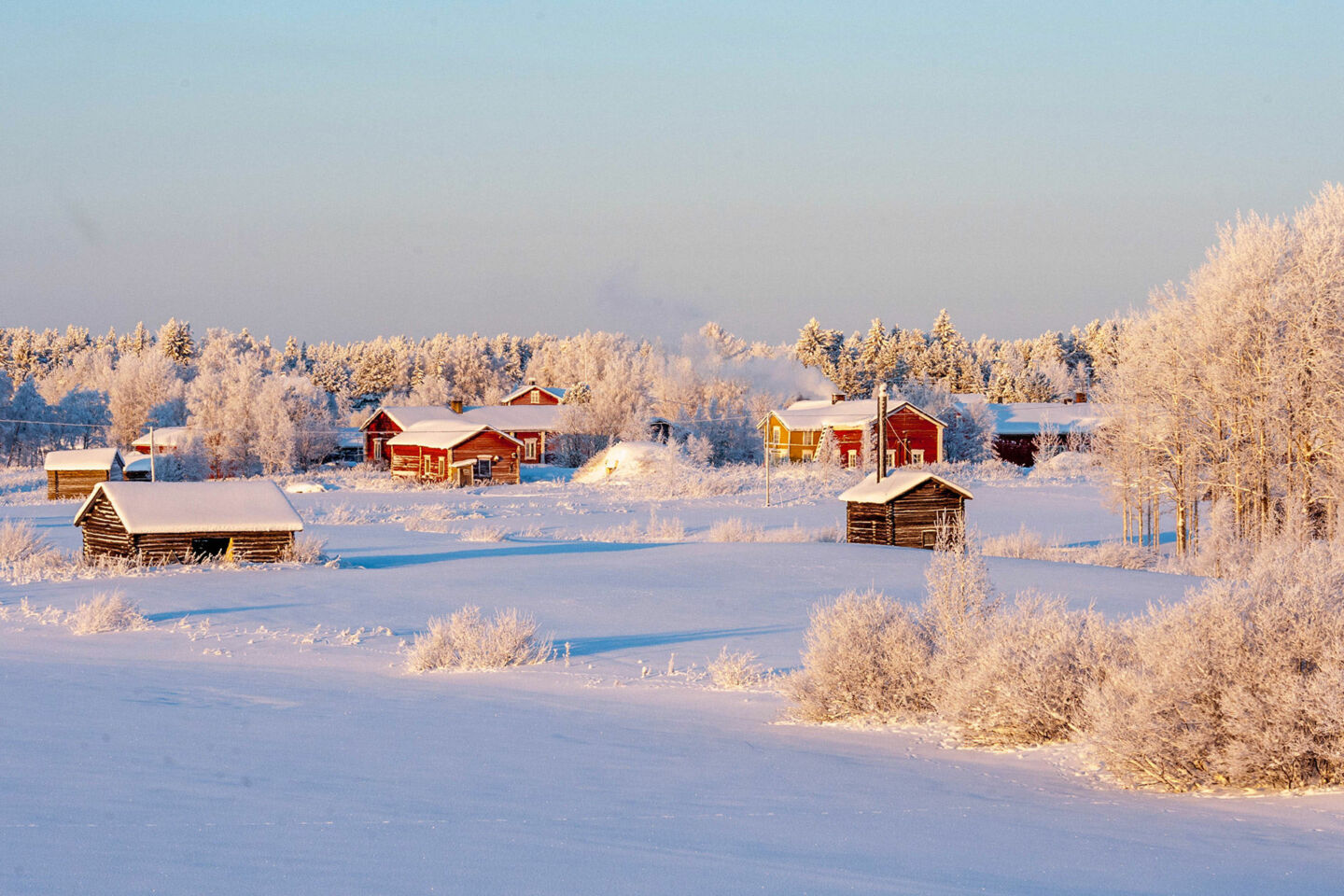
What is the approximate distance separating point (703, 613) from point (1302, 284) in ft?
47.3

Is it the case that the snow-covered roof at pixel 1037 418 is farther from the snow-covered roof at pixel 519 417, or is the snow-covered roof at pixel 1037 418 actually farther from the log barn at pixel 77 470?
the log barn at pixel 77 470

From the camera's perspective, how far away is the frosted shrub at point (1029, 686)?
9.03 meters

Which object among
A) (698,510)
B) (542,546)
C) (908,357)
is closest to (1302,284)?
(542,546)

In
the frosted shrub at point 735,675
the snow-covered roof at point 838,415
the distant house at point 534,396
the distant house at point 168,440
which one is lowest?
the frosted shrub at point 735,675

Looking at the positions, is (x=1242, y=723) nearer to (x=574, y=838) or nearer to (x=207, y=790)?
(x=574, y=838)

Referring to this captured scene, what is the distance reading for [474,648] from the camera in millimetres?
13648

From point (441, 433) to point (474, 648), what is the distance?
45365 mm

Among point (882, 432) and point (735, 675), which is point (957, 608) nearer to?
point (735, 675)

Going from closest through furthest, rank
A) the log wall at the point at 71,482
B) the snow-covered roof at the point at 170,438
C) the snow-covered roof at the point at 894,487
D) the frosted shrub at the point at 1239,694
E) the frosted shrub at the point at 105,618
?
1. the frosted shrub at the point at 1239,694
2. the frosted shrub at the point at 105,618
3. the snow-covered roof at the point at 894,487
4. the log wall at the point at 71,482
5. the snow-covered roof at the point at 170,438

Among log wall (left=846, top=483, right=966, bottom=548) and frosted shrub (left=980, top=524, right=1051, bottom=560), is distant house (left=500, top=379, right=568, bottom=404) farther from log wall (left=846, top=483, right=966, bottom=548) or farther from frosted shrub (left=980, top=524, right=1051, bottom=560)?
log wall (left=846, top=483, right=966, bottom=548)

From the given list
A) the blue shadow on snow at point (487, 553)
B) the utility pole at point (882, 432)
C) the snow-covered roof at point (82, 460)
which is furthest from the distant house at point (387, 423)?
the utility pole at point (882, 432)

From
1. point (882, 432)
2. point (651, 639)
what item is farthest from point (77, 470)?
point (651, 639)

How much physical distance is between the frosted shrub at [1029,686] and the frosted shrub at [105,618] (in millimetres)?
11487

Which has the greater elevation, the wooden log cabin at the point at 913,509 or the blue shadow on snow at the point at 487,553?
the wooden log cabin at the point at 913,509
